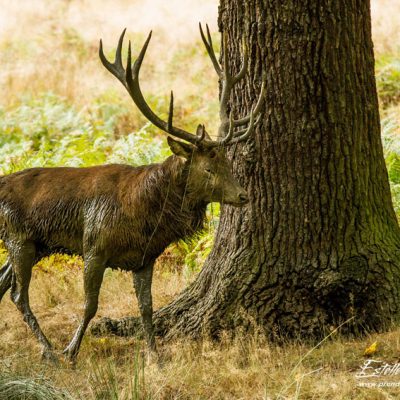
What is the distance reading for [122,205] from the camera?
21.5 ft

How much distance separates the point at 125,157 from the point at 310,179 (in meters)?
4.98

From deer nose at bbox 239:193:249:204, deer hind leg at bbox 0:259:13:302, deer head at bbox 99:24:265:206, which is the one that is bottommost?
deer hind leg at bbox 0:259:13:302

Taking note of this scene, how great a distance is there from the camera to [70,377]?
595 centimetres

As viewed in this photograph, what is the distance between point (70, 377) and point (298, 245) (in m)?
2.25

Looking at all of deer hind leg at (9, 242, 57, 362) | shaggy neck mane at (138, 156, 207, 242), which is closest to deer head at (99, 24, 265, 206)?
shaggy neck mane at (138, 156, 207, 242)

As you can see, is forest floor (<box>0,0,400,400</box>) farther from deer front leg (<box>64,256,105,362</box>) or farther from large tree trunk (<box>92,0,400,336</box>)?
large tree trunk (<box>92,0,400,336</box>)

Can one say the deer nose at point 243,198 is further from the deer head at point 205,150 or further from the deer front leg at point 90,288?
the deer front leg at point 90,288

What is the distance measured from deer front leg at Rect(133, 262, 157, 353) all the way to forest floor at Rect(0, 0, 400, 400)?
0.23 meters

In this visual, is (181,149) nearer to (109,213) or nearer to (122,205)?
(122,205)

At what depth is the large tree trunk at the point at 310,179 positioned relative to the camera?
654cm

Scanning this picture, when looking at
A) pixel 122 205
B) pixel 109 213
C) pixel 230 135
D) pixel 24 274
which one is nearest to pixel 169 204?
pixel 122 205

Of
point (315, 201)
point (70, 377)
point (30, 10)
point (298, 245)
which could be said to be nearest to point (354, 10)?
point (315, 201)

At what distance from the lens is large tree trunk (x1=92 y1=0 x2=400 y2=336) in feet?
21.4

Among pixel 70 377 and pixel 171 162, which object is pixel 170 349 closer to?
pixel 70 377
